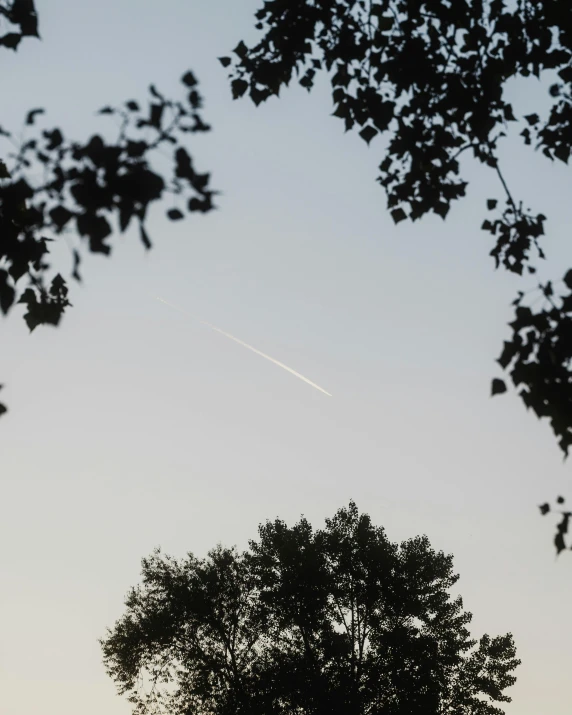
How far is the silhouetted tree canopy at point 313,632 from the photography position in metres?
34.2

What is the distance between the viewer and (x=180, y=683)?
3678 cm

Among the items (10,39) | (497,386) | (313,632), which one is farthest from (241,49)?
(313,632)

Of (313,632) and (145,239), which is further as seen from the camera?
(313,632)

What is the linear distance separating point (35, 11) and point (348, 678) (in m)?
34.8

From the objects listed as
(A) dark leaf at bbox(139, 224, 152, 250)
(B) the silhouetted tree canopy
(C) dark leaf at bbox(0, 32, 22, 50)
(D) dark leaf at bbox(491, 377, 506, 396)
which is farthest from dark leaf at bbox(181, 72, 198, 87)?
(B) the silhouetted tree canopy

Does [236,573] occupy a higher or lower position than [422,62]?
higher

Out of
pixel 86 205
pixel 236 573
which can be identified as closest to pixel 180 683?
pixel 236 573

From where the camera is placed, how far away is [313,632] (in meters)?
35.9

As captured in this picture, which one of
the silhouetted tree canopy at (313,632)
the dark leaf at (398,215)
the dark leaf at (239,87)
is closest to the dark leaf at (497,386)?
the dark leaf at (398,215)

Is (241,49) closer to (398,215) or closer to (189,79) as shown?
(398,215)

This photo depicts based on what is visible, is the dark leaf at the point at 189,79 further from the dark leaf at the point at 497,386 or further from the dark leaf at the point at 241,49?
the dark leaf at the point at 241,49

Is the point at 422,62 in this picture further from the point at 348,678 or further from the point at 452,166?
the point at 348,678

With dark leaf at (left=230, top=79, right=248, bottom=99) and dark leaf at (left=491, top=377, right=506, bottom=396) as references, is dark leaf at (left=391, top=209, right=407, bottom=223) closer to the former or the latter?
dark leaf at (left=230, top=79, right=248, bottom=99)

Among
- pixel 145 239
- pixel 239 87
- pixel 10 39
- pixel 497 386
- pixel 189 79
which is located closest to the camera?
pixel 145 239
